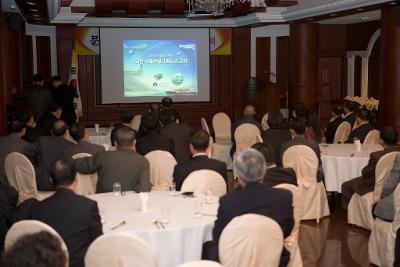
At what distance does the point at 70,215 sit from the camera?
14.7 ft

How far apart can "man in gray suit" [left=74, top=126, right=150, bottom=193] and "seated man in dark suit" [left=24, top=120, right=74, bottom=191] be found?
4.68 ft

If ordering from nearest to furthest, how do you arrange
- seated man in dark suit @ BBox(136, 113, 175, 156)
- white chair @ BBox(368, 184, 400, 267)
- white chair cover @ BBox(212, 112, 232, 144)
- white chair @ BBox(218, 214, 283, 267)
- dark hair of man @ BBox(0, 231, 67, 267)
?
dark hair of man @ BBox(0, 231, 67, 267) < white chair @ BBox(218, 214, 283, 267) < white chair @ BBox(368, 184, 400, 267) < seated man in dark suit @ BBox(136, 113, 175, 156) < white chair cover @ BBox(212, 112, 232, 144)

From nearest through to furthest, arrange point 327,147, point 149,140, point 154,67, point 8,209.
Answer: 1. point 8,209
2. point 149,140
3. point 327,147
4. point 154,67

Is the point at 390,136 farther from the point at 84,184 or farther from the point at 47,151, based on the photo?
the point at 47,151

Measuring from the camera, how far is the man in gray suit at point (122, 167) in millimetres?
6246

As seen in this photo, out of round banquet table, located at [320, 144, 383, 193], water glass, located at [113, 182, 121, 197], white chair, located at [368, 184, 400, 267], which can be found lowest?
white chair, located at [368, 184, 400, 267]

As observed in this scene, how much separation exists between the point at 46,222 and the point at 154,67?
13.8 metres

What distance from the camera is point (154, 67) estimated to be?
1802cm

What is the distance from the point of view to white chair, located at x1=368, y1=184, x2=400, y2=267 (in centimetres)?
607

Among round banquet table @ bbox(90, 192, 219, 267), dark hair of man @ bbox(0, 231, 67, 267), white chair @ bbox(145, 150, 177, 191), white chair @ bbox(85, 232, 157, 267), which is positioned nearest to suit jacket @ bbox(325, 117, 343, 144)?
white chair @ bbox(145, 150, 177, 191)

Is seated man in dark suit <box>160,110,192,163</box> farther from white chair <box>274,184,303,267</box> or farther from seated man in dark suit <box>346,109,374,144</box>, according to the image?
white chair <box>274,184,303,267</box>

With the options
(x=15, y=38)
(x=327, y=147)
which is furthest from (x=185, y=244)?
(x=15, y=38)

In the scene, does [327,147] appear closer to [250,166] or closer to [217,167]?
[217,167]

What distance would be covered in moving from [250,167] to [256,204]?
11.0 inches
